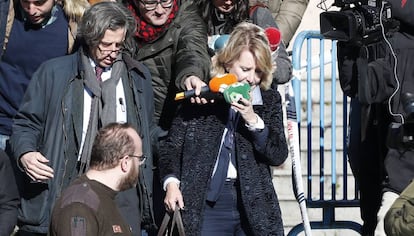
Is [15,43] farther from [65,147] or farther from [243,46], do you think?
[243,46]

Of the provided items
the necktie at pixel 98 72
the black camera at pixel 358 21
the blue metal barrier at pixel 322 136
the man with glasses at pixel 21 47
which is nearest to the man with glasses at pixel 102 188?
the necktie at pixel 98 72

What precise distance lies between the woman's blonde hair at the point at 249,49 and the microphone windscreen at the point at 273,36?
1.06 feet

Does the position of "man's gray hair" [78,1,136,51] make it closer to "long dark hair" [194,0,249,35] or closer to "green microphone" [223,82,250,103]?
"long dark hair" [194,0,249,35]

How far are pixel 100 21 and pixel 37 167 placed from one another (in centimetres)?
90

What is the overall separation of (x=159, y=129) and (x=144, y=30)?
0.66m

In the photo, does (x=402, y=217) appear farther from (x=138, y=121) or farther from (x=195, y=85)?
(x=138, y=121)

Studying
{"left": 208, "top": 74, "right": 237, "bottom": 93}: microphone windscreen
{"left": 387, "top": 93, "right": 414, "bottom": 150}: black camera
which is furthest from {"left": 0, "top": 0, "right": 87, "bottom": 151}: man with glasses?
{"left": 387, "top": 93, "right": 414, "bottom": 150}: black camera

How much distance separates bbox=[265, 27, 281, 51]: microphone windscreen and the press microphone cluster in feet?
1.87

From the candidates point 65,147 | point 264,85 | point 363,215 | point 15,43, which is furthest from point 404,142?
point 15,43

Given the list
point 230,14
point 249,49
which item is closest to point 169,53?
point 230,14

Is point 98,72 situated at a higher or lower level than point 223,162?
higher

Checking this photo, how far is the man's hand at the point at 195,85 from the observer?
656cm

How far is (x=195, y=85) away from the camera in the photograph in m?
6.62

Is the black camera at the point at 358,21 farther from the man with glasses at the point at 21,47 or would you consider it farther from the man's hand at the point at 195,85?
the man with glasses at the point at 21,47
